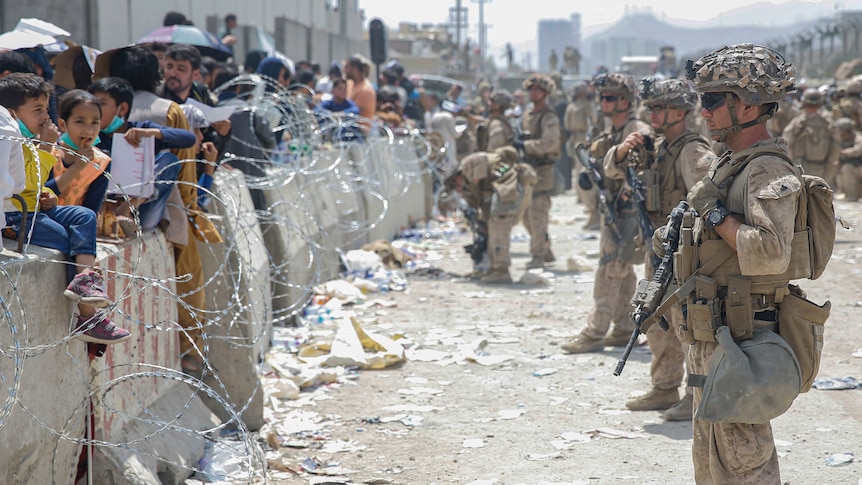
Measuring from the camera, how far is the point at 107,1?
47.6 feet

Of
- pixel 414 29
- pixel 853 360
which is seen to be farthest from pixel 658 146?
pixel 414 29

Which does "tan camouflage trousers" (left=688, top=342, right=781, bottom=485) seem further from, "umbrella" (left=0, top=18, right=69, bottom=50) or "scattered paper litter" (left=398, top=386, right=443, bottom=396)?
"umbrella" (left=0, top=18, right=69, bottom=50)

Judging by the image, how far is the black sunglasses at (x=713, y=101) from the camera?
3.95 metres

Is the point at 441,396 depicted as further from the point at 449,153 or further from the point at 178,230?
the point at 449,153

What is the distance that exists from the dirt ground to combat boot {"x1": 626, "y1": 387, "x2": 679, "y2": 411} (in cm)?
6

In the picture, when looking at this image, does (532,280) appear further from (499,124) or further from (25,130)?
(25,130)

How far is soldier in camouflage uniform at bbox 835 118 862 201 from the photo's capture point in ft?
57.1

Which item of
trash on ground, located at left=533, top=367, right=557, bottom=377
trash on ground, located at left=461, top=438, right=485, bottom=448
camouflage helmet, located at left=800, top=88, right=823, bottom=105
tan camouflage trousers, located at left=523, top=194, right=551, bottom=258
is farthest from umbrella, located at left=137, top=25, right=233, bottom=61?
camouflage helmet, located at left=800, top=88, right=823, bottom=105

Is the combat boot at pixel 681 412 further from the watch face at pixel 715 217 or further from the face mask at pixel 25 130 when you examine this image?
the face mask at pixel 25 130

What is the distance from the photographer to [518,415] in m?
6.12

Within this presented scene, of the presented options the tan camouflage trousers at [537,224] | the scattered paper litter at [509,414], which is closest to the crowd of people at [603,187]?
the scattered paper litter at [509,414]

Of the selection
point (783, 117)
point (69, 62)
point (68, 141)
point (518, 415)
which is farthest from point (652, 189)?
point (783, 117)

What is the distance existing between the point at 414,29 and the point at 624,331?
67894 mm

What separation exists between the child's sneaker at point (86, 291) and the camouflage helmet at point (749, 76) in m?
2.35
